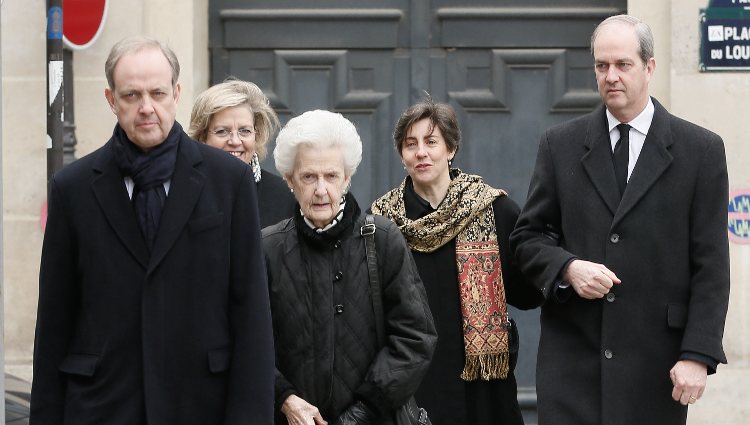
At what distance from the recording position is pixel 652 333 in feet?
18.0

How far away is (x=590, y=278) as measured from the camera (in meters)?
5.39

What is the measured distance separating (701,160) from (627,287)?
0.51m

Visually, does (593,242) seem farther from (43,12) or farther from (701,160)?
(43,12)

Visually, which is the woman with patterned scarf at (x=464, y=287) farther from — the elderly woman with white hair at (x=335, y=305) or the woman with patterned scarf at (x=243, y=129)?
the elderly woman with white hair at (x=335, y=305)

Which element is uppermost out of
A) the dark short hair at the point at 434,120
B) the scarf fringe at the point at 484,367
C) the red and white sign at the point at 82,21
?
the red and white sign at the point at 82,21

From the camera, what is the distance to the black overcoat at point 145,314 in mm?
4480

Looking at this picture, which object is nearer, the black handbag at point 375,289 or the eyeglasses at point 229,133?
the black handbag at point 375,289

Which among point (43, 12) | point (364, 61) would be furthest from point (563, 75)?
point (43, 12)

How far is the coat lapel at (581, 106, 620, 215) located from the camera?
5.53 metres

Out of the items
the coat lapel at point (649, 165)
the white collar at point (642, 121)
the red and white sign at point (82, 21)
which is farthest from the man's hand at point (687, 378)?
the red and white sign at point (82, 21)

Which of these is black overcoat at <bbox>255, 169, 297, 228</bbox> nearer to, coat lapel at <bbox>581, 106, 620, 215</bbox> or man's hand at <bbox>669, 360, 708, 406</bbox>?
coat lapel at <bbox>581, 106, 620, 215</bbox>

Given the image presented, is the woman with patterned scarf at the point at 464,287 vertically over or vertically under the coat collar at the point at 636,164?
under

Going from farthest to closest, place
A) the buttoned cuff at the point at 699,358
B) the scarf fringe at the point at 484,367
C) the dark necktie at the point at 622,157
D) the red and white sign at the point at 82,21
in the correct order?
the red and white sign at the point at 82,21 → the scarf fringe at the point at 484,367 → the dark necktie at the point at 622,157 → the buttoned cuff at the point at 699,358

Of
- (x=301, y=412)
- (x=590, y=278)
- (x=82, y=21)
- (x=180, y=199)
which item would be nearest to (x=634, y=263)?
(x=590, y=278)
